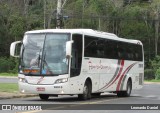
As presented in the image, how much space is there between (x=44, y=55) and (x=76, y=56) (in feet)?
5.11

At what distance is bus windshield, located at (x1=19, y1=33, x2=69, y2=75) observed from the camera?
20.7 m

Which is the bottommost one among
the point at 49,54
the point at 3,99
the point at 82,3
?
the point at 3,99

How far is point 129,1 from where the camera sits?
8219 cm

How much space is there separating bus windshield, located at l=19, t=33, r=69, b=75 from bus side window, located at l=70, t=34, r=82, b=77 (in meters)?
0.46

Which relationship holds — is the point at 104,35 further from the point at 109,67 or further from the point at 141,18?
the point at 141,18

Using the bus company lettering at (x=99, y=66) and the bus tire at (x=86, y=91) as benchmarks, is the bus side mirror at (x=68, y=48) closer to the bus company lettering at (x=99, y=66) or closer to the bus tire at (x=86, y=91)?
the bus tire at (x=86, y=91)

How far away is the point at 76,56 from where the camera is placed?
845 inches

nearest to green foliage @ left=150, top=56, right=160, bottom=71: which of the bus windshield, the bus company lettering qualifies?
the bus company lettering

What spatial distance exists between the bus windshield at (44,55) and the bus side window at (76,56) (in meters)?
0.46

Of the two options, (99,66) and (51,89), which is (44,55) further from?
(99,66)

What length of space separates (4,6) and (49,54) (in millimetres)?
55932

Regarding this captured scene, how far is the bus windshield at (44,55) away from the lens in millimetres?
20688

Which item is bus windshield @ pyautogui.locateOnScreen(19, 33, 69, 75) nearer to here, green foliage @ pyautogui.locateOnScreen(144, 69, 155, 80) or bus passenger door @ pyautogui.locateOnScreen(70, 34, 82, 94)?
bus passenger door @ pyautogui.locateOnScreen(70, 34, 82, 94)

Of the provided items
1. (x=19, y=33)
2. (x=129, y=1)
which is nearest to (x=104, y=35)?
(x=19, y=33)
